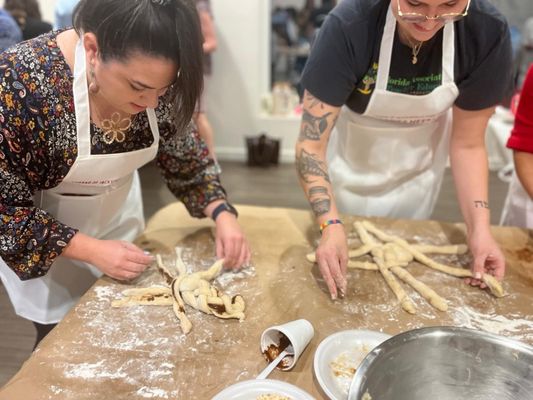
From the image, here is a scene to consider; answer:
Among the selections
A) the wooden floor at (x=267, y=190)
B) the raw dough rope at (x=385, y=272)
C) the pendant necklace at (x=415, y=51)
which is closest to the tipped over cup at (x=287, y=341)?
the raw dough rope at (x=385, y=272)

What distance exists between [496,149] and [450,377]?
12.2 ft

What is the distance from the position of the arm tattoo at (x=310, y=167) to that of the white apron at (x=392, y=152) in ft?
0.77

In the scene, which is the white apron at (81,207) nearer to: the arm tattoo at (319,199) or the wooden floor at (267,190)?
the arm tattoo at (319,199)

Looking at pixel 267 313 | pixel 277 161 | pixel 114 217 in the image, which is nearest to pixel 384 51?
pixel 267 313

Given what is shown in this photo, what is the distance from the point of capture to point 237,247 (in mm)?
1333

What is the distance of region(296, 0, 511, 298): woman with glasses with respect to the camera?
4.10 feet

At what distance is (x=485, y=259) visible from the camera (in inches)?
51.5

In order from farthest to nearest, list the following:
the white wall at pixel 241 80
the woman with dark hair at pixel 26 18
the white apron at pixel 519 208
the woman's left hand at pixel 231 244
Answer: the white wall at pixel 241 80, the woman with dark hair at pixel 26 18, the white apron at pixel 519 208, the woman's left hand at pixel 231 244

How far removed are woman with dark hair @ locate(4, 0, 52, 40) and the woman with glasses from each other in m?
2.63

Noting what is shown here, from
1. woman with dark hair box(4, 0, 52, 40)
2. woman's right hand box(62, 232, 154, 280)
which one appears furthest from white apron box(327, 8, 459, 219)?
woman with dark hair box(4, 0, 52, 40)

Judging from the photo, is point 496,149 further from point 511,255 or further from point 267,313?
point 267,313

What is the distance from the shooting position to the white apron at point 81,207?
112cm

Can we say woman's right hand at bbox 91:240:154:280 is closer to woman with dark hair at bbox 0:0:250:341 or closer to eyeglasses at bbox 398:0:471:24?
woman with dark hair at bbox 0:0:250:341

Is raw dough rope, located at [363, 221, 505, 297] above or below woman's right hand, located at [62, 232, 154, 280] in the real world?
below
